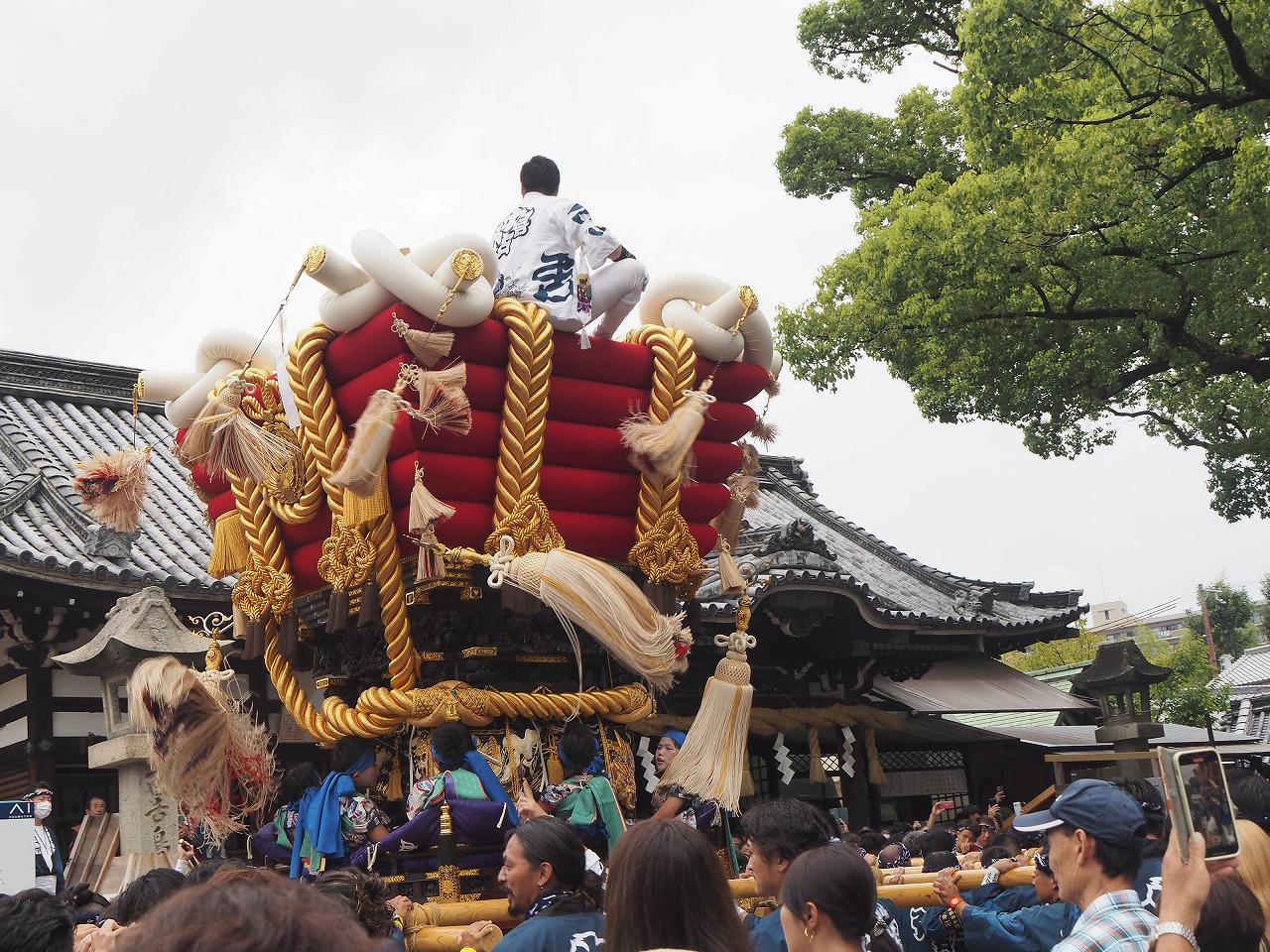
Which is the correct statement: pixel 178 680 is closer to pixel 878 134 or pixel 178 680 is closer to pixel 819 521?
pixel 878 134

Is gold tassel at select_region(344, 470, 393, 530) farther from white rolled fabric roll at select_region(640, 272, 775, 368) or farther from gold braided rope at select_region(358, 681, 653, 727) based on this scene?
white rolled fabric roll at select_region(640, 272, 775, 368)

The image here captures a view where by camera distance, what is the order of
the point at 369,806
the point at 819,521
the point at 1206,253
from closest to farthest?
the point at 369,806, the point at 1206,253, the point at 819,521

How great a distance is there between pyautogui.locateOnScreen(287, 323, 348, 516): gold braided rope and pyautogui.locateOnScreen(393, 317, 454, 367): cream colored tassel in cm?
59

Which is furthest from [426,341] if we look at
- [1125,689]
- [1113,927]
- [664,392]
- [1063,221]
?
Answer: [1125,689]

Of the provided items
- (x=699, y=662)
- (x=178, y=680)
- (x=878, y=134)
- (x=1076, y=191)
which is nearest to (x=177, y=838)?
(x=178, y=680)

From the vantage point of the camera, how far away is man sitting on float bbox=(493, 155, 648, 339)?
6.43 m

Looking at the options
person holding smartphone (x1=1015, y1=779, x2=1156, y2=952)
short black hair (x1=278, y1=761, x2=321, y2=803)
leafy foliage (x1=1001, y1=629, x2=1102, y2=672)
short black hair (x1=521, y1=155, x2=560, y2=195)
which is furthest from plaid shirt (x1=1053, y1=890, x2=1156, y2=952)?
leafy foliage (x1=1001, y1=629, x2=1102, y2=672)

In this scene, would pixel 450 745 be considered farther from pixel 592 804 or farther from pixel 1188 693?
pixel 1188 693

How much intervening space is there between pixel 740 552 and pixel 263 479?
5737 millimetres

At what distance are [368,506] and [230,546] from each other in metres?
1.45

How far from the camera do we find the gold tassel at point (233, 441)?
6262 millimetres

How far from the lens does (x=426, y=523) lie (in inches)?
226

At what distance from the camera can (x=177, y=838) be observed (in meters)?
6.79

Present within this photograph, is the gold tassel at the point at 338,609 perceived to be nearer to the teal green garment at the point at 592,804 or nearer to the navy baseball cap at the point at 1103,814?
the teal green garment at the point at 592,804
